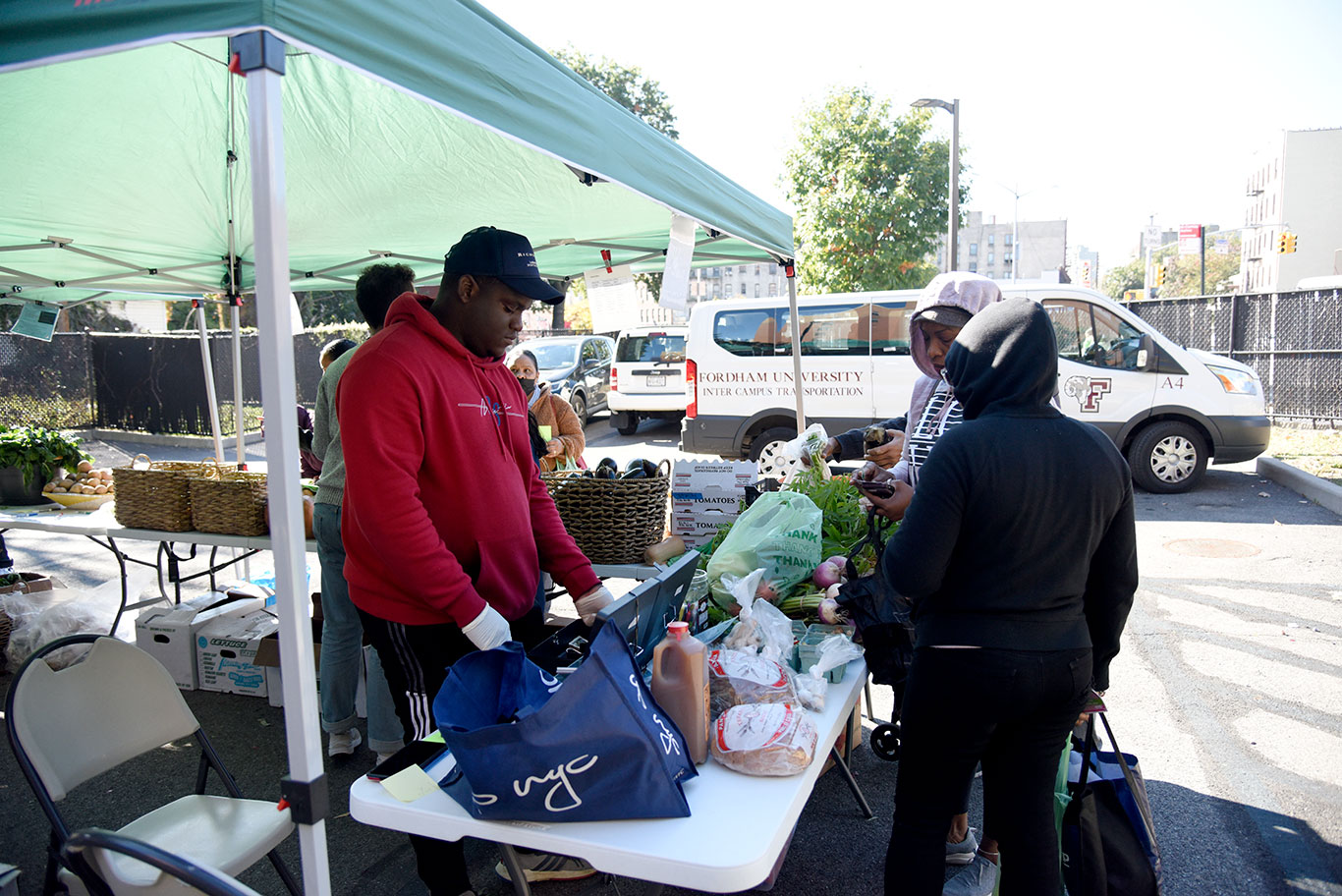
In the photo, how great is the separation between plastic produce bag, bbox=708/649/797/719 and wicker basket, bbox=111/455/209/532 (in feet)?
11.4

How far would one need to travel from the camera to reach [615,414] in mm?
14398

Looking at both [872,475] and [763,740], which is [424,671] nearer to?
[763,740]

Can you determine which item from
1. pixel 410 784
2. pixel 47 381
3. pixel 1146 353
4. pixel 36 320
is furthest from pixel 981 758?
pixel 47 381

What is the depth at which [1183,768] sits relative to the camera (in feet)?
11.2

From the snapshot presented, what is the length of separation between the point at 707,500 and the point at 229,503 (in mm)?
2388

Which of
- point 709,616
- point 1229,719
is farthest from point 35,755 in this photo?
point 1229,719

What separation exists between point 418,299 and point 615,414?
1218cm

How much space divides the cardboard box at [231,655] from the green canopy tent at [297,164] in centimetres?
185

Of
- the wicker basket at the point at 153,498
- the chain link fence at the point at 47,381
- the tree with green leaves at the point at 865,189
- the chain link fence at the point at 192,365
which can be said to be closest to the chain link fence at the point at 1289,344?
the chain link fence at the point at 192,365

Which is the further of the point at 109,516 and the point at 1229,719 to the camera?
the point at 109,516

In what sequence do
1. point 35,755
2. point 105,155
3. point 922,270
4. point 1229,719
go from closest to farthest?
1. point 35,755
2. point 105,155
3. point 1229,719
4. point 922,270

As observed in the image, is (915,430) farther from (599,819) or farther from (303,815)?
(303,815)

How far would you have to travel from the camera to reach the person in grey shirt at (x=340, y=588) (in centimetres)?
322

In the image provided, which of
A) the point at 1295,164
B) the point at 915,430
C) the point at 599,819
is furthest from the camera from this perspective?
the point at 1295,164
